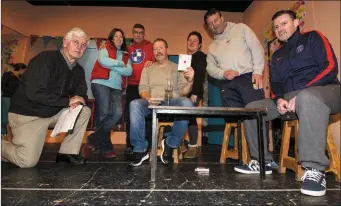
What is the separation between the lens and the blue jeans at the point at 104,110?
2.76 m

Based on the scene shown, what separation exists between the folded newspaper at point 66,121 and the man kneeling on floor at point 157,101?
1.45 feet

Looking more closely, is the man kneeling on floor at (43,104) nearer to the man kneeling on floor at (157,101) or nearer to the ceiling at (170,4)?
the man kneeling on floor at (157,101)

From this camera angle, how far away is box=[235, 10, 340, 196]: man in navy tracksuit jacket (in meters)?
1.51

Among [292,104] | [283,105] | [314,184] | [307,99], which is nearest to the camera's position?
[314,184]

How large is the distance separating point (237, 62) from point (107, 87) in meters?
1.31

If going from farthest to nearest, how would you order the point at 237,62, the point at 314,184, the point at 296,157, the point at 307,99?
the point at 237,62, the point at 296,157, the point at 307,99, the point at 314,184

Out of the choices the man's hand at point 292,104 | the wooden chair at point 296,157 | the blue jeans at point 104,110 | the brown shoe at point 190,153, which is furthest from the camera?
the brown shoe at point 190,153

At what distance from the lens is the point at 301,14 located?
325cm

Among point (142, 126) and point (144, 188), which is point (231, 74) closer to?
point (142, 126)

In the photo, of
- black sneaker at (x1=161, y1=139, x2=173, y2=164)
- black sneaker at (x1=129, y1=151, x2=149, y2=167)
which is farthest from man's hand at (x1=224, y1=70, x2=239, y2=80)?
black sneaker at (x1=129, y1=151, x2=149, y2=167)

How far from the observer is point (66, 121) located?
212 cm

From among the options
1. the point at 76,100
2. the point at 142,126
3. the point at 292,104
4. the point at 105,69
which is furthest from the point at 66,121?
the point at 292,104

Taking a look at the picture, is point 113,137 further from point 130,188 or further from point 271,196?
point 271,196

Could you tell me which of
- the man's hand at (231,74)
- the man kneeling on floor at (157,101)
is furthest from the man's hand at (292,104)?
the man kneeling on floor at (157,101)
